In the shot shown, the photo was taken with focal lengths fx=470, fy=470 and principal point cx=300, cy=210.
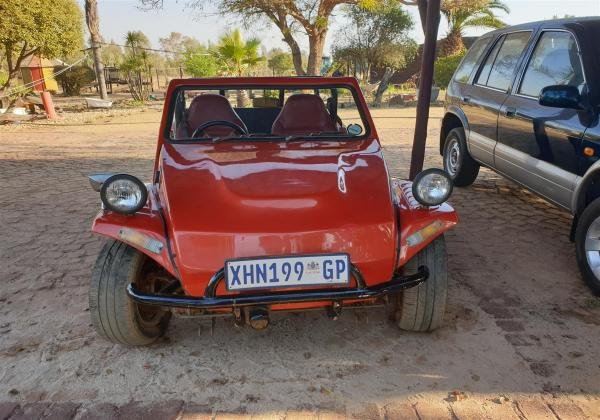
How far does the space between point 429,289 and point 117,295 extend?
1.70 metres

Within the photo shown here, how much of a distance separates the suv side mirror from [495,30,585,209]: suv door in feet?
0.38

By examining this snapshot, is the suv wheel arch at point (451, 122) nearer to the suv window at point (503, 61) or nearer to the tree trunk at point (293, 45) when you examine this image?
the suv window at point (503, 61)

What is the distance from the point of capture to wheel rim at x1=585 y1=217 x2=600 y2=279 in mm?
3203

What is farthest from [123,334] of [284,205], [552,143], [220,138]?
[552,143]

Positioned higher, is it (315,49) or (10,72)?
(315,49)

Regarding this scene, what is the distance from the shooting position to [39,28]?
42.9 ft

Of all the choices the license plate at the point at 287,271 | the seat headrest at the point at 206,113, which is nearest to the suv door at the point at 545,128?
the license plate at the point at 287,271

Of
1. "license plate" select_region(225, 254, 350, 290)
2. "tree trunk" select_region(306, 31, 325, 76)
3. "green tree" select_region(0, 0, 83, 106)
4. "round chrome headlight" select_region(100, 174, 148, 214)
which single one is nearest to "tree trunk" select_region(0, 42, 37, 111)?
"green tree" select_region(0, 0, 83, 106)

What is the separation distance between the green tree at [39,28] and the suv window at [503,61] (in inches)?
483

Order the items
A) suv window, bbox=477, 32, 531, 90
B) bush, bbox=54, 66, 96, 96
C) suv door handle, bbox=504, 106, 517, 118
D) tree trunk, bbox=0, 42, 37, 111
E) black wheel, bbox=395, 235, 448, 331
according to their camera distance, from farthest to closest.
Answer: bush, bbox=54, 66, 96, 96, tree trunk, bbox=0, 42, 37, 111, suv window, bbox=477, 32, 531, 90, suv door handle, bbox=504, 106, 517, 118, black wheel, bbox=395, 235, 448, 331

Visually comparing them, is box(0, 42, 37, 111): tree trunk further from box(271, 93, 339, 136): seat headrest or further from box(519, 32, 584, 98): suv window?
box(519, 32, 584, 98): suv window

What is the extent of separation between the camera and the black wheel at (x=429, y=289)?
2607 mm

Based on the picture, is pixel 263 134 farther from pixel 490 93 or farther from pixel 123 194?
pixel 490 93

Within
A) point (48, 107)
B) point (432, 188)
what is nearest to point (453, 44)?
point (48, 107)
